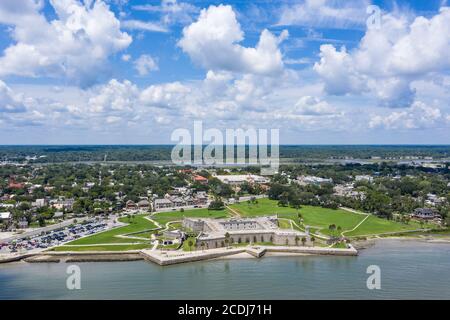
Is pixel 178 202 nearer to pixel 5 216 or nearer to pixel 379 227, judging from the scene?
pixel 5 216

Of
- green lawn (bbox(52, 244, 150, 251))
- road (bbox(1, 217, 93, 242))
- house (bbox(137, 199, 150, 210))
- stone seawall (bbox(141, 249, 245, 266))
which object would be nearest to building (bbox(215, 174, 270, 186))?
house (bbox(137, 199, 150, 210))

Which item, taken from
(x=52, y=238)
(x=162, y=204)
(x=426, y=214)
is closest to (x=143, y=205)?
(x=162, y=204)

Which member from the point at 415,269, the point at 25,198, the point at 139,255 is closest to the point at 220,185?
the point at 25,198

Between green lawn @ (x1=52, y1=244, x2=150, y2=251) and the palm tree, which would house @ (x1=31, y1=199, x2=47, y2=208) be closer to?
green lawn @ (x1=52, y1=244, x2=150, y2=251)

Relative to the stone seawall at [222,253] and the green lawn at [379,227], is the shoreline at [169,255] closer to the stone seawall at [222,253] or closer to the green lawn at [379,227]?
the stone seawall at [222,253]

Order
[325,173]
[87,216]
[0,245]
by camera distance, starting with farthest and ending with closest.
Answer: [325,173] < [87,216] < [0,245]

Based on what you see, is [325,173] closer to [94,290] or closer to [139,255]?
[139,255]
